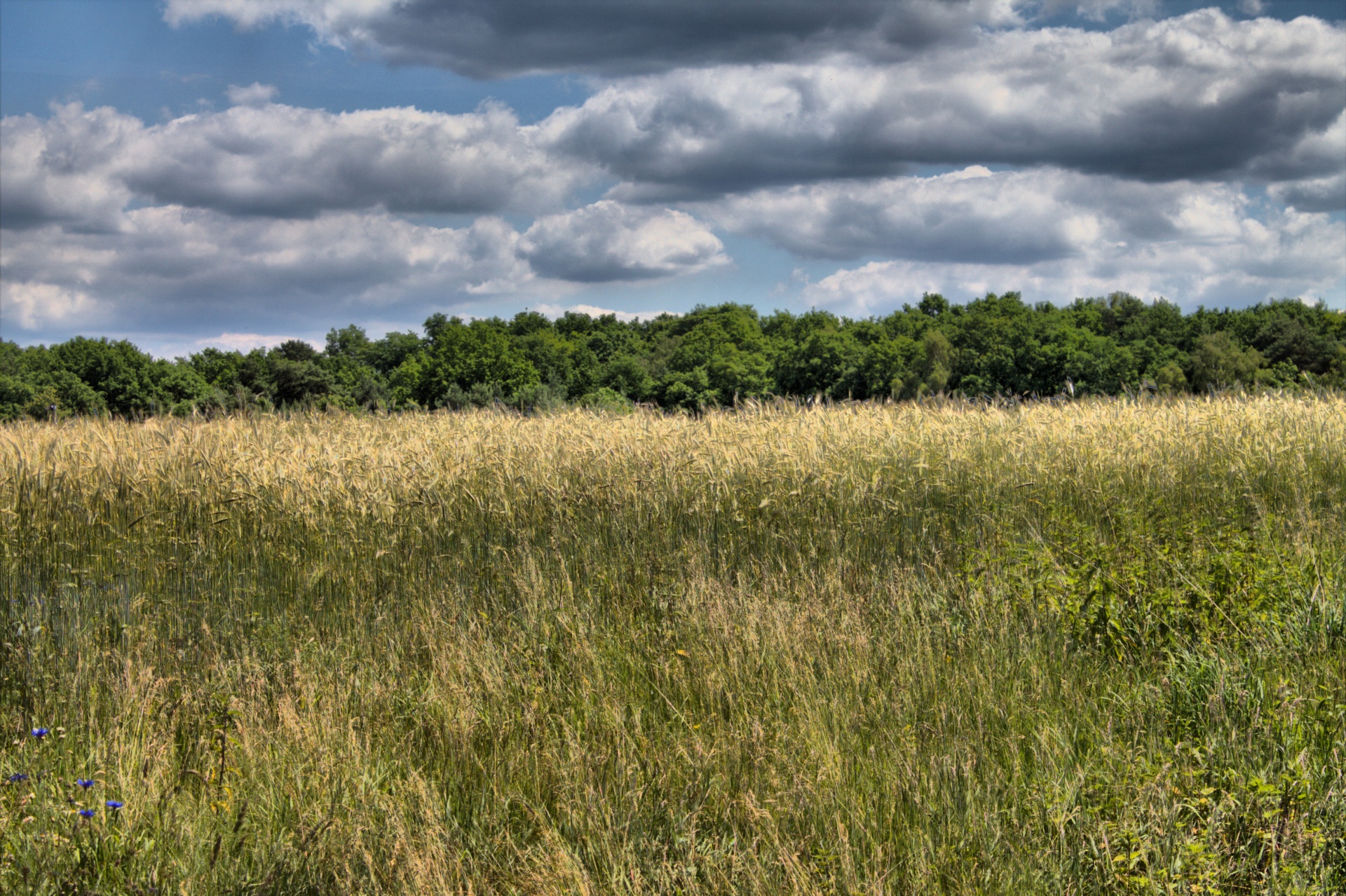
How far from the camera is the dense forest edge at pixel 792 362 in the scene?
45.7 metres

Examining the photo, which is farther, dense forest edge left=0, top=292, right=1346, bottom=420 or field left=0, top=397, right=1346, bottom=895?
dense forest edge left=0, top=292, right=1346, bottom=420

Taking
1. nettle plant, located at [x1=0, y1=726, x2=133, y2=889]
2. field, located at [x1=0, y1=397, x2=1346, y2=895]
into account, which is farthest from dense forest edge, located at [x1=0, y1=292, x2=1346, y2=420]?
nettle plant, located at [x1=0, y1=726, x2=133, y2=889]

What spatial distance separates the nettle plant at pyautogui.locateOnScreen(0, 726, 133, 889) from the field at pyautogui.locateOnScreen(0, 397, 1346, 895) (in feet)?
0.07

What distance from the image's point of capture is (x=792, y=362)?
2400 inches

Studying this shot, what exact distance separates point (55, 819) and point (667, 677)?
7.70 ft

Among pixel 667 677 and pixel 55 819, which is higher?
pixel 667 677

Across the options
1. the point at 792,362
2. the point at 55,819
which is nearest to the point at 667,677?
the point at 55,819

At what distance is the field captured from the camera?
2691mm

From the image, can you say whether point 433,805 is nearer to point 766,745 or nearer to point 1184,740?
point 766,745

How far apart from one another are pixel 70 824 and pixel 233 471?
218 inches

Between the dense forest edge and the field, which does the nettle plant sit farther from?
the dense forest edge

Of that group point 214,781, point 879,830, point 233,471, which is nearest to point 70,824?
point 214,781

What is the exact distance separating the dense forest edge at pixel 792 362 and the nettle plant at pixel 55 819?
3113 cm

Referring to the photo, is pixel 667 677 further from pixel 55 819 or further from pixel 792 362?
pixel 792 362
